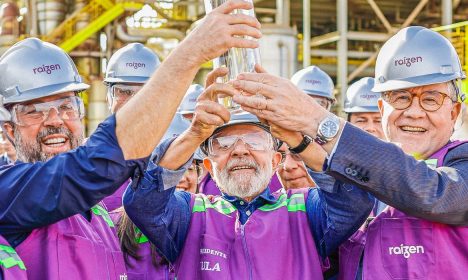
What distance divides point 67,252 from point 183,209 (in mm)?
796

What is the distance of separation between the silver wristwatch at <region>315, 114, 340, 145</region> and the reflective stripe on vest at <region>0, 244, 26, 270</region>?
1309 mm

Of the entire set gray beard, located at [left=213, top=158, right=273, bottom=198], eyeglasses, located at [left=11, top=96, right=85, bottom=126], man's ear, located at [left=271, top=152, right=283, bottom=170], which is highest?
eyeglasses, located at [left=11, top=96, right=85, bottom=126]

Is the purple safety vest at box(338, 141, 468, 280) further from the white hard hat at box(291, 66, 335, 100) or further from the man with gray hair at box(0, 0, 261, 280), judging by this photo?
the white hard hat at box(291, 66, 335, 100)

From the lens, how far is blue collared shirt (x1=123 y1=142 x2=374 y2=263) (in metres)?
3.75

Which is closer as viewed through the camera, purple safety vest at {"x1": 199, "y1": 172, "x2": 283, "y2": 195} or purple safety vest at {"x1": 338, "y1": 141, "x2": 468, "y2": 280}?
purple safety vest at {"x1": 338, "y1": 141, "x2": 468, "y2": 280}

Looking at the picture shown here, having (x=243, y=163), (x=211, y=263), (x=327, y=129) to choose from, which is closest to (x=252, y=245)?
(x=211, y=263)

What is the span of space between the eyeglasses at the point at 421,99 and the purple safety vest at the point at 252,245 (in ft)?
2.29

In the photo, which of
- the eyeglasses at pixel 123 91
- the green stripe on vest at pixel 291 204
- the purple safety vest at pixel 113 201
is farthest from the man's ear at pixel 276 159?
the eyeglasses at pixel 123 91

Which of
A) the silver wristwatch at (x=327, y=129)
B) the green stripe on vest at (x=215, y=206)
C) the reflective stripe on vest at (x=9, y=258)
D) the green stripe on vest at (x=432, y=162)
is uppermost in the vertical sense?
the silver wristwatch at (x=327, y=129)

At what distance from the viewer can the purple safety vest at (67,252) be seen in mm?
3461

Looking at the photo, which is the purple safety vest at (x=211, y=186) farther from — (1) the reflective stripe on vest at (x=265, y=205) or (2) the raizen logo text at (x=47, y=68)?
(2) the raizen logo text at (x=47, y=68)

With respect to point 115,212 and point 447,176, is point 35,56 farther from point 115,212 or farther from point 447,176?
point 447,176

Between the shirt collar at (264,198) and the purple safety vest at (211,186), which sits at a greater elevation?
the shirt collar at (264,198)

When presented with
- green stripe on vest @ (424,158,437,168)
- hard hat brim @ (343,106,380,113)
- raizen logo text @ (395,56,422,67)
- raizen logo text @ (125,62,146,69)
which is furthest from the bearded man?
hard hat brim @ (343,106,380,113)
